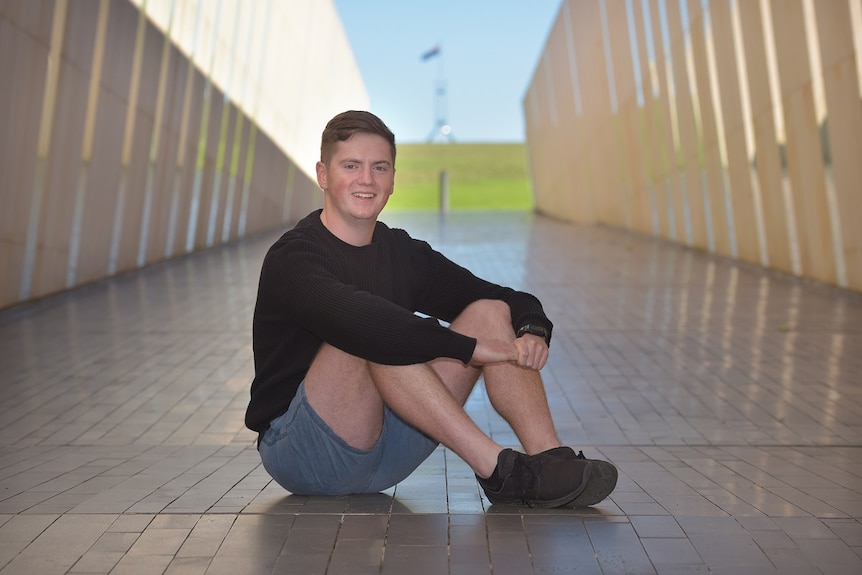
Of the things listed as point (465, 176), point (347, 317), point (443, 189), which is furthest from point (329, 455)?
point (465, 176)

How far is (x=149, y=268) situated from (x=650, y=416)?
34.2ft

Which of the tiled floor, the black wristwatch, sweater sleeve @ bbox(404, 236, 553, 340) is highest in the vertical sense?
sweater sleeve @ bbox(404, 236, 553, 340)

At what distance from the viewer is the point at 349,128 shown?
12.3 feet

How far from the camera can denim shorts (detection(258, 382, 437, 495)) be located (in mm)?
3537

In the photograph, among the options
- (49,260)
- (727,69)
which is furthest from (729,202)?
(49,260)

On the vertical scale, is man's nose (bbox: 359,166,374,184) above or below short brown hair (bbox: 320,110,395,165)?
below

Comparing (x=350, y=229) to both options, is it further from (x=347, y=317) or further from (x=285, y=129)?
(x=285, y=129)

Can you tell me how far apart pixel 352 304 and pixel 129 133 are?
1135 cm

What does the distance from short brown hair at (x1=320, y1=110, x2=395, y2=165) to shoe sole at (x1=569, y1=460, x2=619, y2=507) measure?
121cm

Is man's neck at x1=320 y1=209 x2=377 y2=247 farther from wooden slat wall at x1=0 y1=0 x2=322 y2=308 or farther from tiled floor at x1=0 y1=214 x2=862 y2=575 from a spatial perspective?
wooden slat wall at x1=0 y1=0 x2=322 y2=308

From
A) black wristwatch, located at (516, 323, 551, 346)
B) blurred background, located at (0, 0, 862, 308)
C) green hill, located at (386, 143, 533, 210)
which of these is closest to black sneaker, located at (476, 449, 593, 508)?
black wristwatch, located at (516, 323, 551, 346)

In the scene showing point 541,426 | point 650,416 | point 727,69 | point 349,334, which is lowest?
point 650,416

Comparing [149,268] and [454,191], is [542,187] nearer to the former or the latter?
[454,191]

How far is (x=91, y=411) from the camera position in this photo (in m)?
6.34
